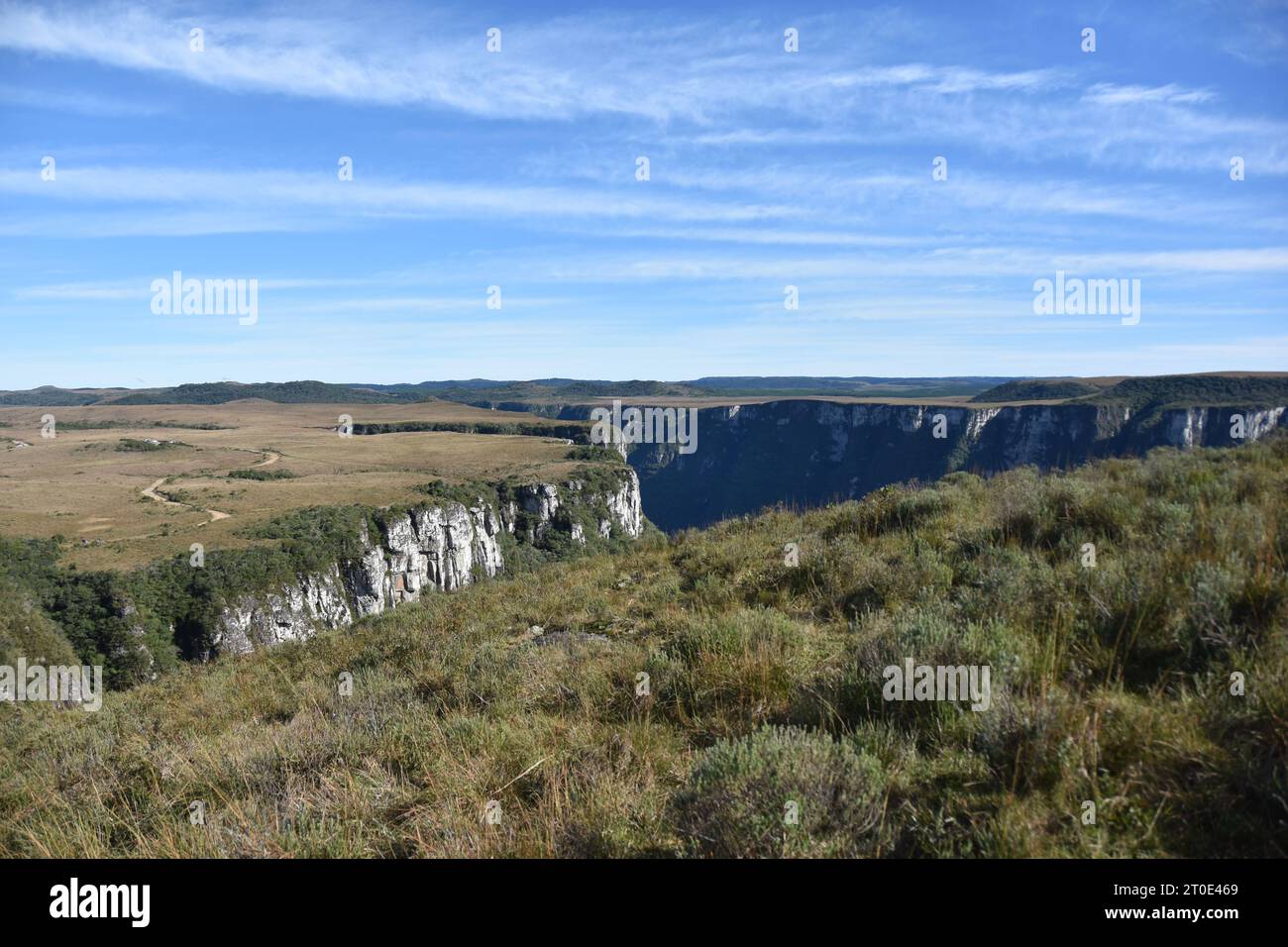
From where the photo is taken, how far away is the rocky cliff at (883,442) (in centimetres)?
10881

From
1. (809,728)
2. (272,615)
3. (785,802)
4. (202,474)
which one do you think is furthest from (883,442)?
(785,802)

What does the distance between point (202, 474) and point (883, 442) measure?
148m

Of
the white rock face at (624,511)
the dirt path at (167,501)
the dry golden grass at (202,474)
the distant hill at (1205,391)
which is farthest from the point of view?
the white rock face at (624,511)

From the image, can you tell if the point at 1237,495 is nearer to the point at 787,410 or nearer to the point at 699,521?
the point at 699,521

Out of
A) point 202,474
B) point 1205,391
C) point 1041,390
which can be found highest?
point 1041,390

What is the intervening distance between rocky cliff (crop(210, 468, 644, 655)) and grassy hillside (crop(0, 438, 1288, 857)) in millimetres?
35774

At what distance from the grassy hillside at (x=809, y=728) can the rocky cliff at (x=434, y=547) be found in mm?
35774

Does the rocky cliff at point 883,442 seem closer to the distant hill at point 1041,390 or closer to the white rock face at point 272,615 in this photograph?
the distant hill at point 1041,390

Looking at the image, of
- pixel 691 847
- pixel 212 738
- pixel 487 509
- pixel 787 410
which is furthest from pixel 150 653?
pixel 787 410

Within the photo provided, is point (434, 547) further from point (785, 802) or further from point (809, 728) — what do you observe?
point (785, 802)

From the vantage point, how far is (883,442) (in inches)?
6457

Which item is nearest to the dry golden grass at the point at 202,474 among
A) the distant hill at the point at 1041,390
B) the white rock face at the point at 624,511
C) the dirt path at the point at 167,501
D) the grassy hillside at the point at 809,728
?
the dirt path at the point at 167,501
